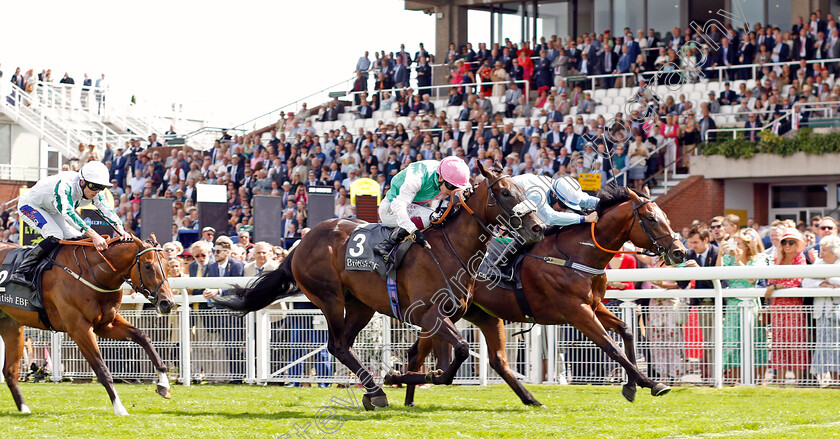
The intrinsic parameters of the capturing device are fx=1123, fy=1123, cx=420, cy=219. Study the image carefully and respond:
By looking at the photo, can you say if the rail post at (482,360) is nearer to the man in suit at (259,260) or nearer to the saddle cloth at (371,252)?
the man in suit at (259,260)

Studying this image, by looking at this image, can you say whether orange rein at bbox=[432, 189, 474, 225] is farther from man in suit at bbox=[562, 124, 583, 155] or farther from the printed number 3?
man in suit at bbox=[562, 124, 583, 155]

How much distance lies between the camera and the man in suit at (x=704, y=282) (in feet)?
29.5

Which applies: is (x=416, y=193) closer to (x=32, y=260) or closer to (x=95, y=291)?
(x=95, y=291)

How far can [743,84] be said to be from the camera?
59.5 feet

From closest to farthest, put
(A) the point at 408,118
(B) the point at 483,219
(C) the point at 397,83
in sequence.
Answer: (B) the point at 483,219, (A) the point at 408,118, (C) the point at 397,83

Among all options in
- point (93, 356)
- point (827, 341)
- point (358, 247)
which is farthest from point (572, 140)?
point (93, 356)

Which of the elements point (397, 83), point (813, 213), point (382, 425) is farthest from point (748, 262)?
point (397, 83)

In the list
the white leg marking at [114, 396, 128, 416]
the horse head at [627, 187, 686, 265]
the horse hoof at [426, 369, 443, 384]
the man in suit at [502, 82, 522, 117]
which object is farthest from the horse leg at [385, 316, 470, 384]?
the man in suit at [502, 82, 522, 117]

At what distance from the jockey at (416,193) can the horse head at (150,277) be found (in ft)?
5.16

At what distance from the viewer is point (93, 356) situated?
759cm

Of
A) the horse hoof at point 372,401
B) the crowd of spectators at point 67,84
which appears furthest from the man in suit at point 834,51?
the crowd of spectators at point 67,84

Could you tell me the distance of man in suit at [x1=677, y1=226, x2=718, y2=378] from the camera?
29.5ft

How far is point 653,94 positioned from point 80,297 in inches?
455

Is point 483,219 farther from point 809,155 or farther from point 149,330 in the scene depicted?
point 809,155
